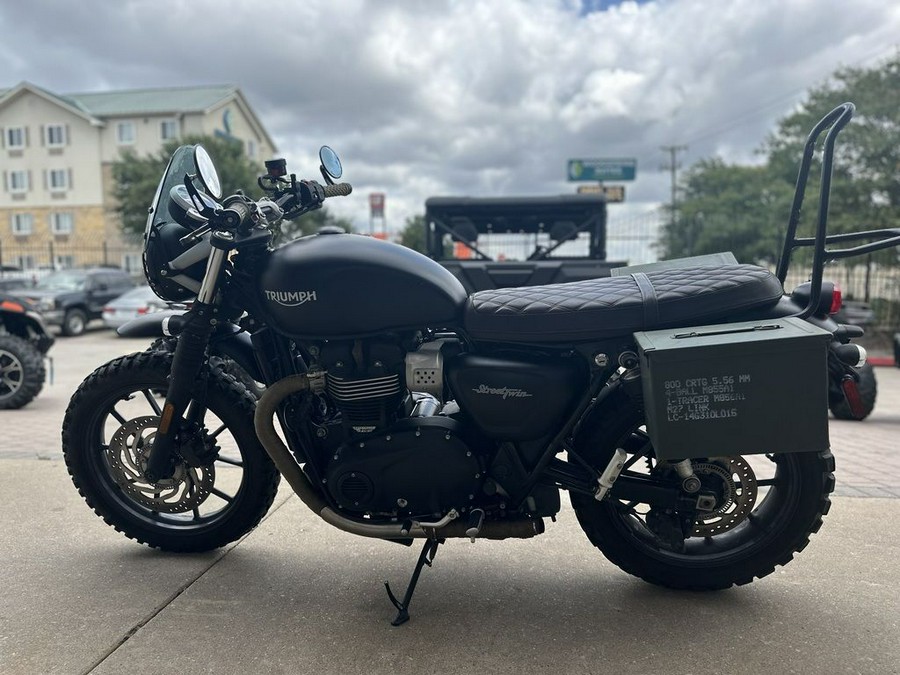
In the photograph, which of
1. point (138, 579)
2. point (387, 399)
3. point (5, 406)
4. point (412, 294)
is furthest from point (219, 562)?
point (5, 406)

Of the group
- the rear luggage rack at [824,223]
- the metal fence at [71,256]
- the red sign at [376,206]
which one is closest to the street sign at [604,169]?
the red sign at [376,206]

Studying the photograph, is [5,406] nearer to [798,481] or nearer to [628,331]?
[628,331]

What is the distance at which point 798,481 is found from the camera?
7.36ft

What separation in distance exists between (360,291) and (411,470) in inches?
25.4

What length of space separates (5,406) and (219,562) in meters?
4.58

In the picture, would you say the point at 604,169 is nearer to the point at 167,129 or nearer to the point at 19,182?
the point at 167,129

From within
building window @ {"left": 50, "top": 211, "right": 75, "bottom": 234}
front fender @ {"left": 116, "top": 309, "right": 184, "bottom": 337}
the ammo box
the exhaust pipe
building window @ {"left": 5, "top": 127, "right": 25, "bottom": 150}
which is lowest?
the exhaust pipe

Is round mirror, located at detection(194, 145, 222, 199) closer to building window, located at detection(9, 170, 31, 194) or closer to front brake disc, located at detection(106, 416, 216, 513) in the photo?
front brake disc, located at detection(106, 416, 216, 513)

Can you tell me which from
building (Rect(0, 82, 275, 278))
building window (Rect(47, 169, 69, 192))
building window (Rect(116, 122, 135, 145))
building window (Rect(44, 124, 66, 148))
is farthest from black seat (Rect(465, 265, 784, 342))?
building window (Rect(44, 124, 66, 148))

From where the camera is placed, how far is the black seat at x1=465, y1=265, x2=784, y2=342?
206 centimetres

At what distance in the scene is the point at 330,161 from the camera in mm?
2531

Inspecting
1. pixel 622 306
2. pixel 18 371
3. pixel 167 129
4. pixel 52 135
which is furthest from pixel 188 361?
pixel 52 135

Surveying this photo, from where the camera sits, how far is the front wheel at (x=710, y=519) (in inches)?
88.4

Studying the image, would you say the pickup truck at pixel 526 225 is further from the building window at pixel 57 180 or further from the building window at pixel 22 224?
the building window at pixel 22 224
